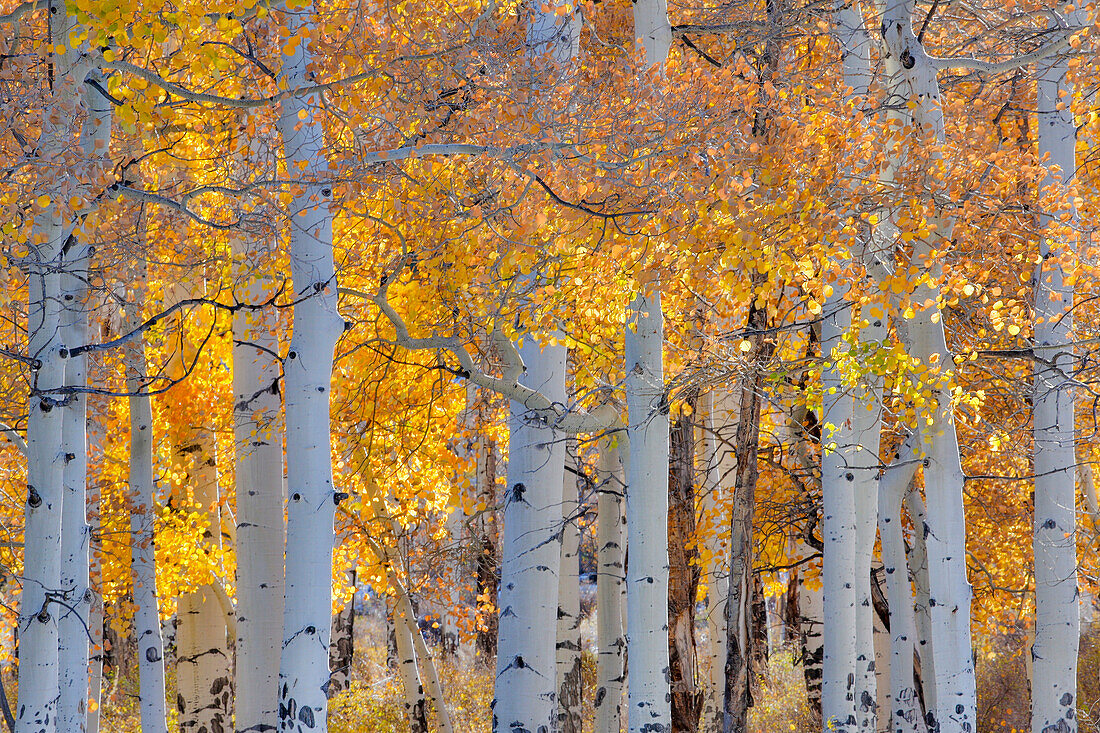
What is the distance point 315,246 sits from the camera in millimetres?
5266

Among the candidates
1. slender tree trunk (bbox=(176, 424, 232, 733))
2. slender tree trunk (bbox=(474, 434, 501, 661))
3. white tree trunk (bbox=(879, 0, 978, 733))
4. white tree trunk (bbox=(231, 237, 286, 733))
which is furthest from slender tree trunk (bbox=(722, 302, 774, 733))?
slender tree trunk (bbox=(176, 424, 232, 733))

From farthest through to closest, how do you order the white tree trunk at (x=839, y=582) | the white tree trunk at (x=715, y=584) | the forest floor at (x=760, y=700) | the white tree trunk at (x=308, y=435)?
the forest floor at (x=760, y=700), the white tree trunk at (x=715, y=584), the white tree trunk at (x=839, y=582), the white tree trunk at (x=308, y=435)

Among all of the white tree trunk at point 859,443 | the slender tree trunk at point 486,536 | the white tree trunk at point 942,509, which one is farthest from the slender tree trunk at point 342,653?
the white tree trunk at point 942,509

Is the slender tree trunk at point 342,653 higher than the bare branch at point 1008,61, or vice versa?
the bare branch at point 1008,61

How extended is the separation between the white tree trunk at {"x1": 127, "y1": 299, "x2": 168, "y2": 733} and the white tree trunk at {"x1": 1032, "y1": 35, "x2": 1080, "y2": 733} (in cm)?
701

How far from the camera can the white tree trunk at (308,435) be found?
4859mm

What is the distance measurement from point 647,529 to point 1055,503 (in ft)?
10.9

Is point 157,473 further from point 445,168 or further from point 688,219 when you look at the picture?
point 688,219

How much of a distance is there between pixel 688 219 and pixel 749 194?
41 cm

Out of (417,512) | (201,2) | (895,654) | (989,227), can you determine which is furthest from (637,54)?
(417,512)

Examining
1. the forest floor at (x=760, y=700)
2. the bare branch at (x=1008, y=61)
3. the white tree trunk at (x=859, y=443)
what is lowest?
the forest floor at (x=760, y=700)

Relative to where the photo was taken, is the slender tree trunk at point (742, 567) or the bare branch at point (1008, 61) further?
the slender tree trunk at point (742, 567)

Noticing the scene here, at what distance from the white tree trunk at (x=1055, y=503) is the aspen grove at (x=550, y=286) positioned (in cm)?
3

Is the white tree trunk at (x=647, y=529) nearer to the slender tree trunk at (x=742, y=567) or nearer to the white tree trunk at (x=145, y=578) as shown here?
the slender tree trunk at (x=742, y=567)
